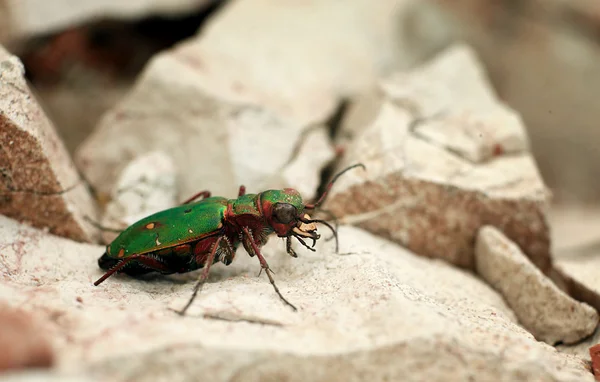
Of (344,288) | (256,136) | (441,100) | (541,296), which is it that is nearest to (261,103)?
(256,136)

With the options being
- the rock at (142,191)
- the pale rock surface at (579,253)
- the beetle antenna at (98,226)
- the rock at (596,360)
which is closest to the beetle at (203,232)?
the beetle antenna at (98,226)

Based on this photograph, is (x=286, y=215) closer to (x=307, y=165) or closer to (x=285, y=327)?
(x=285, y=327)

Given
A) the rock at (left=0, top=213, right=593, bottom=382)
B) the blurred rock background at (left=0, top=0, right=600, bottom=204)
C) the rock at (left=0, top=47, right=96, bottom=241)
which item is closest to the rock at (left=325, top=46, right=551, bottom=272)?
the rock at (left=0, top=213, right=593, bottom=382)

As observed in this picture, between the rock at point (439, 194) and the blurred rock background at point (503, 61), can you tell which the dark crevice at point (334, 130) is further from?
the blurred rock background at point (503, 61)

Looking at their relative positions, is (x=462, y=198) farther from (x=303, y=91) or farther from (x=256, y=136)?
(x=303, y=91)

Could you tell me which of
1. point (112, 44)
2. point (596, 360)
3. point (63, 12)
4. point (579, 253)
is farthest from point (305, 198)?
point (112, 44)

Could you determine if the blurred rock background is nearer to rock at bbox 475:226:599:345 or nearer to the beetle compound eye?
rock at bbox 475:226:599:345
